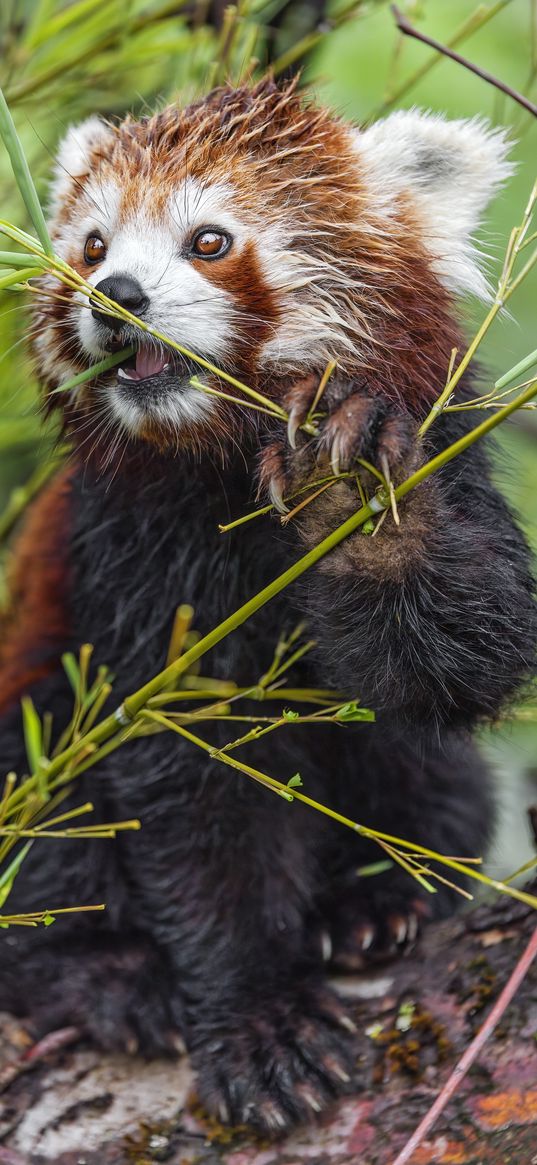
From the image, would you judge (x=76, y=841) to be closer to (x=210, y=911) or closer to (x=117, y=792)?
(x=117, y=792)

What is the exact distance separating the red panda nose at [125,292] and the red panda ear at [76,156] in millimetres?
687

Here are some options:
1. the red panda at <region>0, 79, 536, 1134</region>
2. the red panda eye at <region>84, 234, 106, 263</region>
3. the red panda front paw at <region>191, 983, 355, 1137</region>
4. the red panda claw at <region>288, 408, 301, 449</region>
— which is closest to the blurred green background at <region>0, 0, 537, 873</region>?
the red panda at <region>0, 79, 536, 1134</region>

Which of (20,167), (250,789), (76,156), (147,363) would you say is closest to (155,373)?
(147,363)

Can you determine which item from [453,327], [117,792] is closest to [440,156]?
[453,327]

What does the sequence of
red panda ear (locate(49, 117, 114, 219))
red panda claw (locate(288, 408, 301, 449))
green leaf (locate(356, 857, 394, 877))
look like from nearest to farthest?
1. red panda claw (locate(288, 408, 301, 449))
2. red panda ear (locate(49, 117, 114, 219))
3. green leaf (locate(356, 857, 394, 877))

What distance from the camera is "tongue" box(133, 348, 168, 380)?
7.26 ft

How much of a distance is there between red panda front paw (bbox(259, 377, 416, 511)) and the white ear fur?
2.24 ft

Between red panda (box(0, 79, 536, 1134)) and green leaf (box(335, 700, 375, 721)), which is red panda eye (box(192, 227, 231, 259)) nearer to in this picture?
red panda (box(0, 79, 536, 1134))

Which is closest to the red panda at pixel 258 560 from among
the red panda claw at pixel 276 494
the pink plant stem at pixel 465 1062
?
the red panda claw at pixel 276 494

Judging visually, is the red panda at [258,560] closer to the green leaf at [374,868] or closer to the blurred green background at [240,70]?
the green leaf at [374,868]

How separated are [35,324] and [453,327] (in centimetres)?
95

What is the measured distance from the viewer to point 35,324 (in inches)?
105

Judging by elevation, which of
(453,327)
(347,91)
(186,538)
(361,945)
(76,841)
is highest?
(347,91)

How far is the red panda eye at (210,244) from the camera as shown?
224 centimetres
